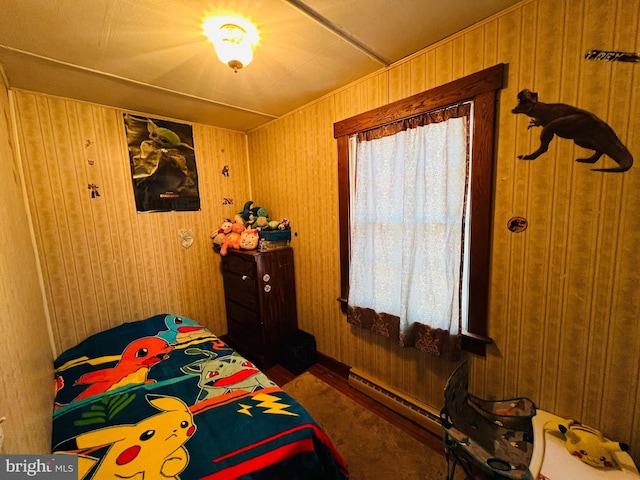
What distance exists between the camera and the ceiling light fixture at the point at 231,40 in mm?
1239

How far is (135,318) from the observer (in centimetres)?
230

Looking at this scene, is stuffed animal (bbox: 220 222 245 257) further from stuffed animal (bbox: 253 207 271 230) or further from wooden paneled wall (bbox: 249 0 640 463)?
wooden paneled wall (bbox: 249 0 640 463)

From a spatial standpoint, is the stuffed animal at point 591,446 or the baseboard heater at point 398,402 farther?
the baseboard heater at point 398,402

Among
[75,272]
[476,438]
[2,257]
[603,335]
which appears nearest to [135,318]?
Answer: [75,272]

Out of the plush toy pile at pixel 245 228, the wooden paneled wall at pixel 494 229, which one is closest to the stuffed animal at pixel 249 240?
the plush toy pile at pixel 245 228

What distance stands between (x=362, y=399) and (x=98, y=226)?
2689 millimetres

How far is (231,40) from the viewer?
1.25 meters

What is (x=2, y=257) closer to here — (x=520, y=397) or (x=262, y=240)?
(x=262, y=240)

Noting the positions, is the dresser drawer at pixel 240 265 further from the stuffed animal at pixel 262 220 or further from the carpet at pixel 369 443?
the carpet at pixel 369 443

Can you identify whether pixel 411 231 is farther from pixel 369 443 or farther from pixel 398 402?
pixel 369 443

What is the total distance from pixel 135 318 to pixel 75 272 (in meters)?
0.62

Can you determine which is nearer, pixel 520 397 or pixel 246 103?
pixel 520 397

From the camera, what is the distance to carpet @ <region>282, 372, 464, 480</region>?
1.44 m

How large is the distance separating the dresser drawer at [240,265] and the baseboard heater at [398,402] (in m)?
1.32
